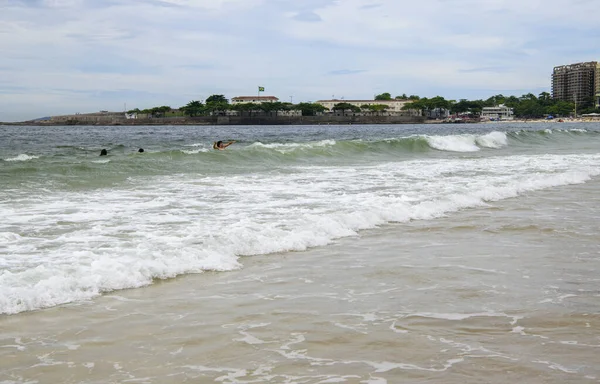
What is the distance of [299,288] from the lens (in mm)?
5758

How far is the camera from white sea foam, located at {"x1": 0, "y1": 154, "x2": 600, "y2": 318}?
5945 millimetres

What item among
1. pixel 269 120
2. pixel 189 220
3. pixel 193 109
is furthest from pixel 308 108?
pixel 189 220

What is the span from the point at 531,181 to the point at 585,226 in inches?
246

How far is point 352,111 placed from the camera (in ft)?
643

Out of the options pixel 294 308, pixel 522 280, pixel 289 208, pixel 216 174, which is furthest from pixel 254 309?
pixel 216 174

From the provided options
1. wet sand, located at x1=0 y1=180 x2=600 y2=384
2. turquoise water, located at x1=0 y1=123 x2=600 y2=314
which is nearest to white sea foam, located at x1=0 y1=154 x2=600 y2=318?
turquoise water, located at x1=0 y1=123 x2=600 y2=314

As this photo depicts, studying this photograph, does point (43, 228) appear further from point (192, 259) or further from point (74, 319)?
point (74, 319)

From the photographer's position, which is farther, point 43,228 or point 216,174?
point 216,174


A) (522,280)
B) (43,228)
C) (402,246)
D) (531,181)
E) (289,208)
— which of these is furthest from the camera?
(531,181)

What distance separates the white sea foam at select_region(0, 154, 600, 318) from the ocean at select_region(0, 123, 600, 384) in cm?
3

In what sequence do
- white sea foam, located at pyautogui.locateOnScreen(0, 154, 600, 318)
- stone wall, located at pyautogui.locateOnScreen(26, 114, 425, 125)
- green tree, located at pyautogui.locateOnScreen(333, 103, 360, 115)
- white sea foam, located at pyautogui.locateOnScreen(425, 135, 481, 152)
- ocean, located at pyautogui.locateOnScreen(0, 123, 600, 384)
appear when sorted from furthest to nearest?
green tree, located at pyautogui.locateOnScreen(333, 103, 360, 115)
stone wall, located at pyautogui.locateOnScreen(26, 114, 425, 125)
white sea foam, located at pyautogui.locateOnScreen(425, 135, 481, 152)
white sea foam, located at pyautogui.locateOnScreen(0, 154, 600, 318)
ocean, located at pyautogui.locateOnScreen(0, 123, 600, 384)

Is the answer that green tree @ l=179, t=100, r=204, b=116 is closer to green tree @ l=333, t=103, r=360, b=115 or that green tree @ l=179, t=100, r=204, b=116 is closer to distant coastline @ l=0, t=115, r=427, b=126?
distant coastline @ l=0, t=115, r=427, b=126

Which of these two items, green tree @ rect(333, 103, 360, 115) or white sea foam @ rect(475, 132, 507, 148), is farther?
green tree @ rect(333, 103, 360, 115)

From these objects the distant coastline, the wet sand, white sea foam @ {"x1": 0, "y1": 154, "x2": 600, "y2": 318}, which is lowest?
the wet sand
